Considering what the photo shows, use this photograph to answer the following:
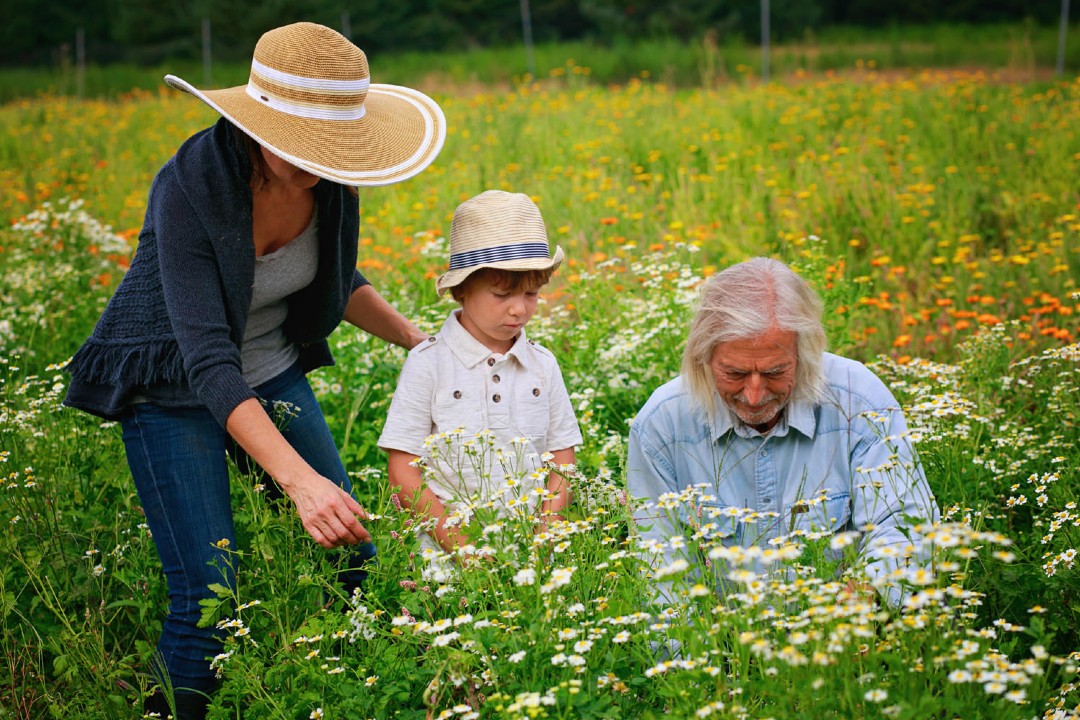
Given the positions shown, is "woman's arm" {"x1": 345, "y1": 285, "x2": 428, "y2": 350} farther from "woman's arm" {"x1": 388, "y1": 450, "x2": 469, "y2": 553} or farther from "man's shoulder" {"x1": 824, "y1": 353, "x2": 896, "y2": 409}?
"man's shoulder" {"x1": 824, "y1": 353, "x2": 896, "y2": 409}

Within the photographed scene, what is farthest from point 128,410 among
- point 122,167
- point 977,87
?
point 977,87

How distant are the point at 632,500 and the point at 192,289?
116cm

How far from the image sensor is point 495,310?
2.92m

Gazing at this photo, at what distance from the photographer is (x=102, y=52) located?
98.5ft

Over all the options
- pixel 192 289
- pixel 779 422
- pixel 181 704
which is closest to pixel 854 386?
pixel 779 422

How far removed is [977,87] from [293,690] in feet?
31.3

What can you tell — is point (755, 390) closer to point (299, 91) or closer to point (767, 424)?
point (767, 424)

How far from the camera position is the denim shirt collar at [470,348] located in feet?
9.73

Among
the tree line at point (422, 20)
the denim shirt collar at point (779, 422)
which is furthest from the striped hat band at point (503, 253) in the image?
the tree line at point (422, 20)

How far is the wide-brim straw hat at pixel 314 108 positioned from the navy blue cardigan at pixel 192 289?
0.12 metres

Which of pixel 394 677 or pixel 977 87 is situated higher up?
pixel 977 87

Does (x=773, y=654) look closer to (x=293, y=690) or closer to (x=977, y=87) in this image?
(x=293, y=690)

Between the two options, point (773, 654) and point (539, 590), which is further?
point (539, 590)

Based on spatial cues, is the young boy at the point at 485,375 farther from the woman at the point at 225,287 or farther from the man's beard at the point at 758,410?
the man's beard at the point at 758,410
